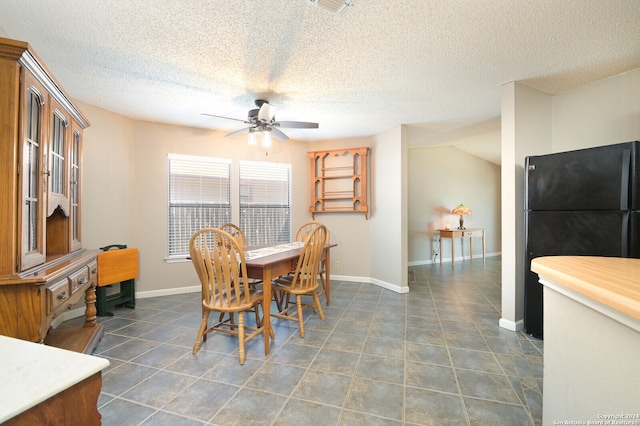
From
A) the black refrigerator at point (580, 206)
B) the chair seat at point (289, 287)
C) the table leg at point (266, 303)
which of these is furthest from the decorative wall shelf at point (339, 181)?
the table leg at point (266, 303)

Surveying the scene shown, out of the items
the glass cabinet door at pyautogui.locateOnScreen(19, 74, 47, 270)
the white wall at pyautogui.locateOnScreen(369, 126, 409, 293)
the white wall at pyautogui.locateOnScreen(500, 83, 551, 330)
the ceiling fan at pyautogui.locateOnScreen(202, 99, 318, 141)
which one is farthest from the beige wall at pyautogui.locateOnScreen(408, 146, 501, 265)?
the glass cabinet door at pyautogui.locateOnScreen(19, 74, 47, 270)

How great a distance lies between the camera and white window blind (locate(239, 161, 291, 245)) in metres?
4.18

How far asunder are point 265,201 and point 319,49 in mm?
2718

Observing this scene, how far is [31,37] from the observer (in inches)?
73.5

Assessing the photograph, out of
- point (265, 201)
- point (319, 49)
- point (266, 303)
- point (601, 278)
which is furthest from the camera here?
point (265, 201)

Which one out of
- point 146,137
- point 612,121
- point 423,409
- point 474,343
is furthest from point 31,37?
point 612,121

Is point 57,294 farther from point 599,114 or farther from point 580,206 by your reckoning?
point 599,114

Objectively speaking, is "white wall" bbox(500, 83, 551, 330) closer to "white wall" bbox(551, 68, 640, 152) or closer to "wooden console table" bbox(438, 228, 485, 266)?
"white wall" bbox(551, 68, 640, 152)

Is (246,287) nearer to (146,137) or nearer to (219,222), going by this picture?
(219,222)

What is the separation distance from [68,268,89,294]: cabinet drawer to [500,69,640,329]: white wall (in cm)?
361

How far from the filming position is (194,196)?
3.87 m

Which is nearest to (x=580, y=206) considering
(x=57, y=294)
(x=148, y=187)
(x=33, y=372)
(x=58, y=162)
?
(x=33, y=372)

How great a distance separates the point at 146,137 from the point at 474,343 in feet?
14.8

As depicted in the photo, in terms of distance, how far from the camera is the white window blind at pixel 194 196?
3764mm
